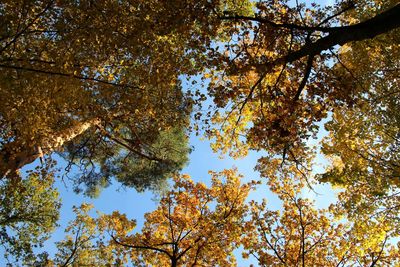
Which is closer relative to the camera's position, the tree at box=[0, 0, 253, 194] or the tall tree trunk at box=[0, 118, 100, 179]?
the tree at box=[0, 0, 253, 194]

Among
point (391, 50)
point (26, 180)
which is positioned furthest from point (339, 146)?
point (26, 180)

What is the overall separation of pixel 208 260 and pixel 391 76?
8798mm

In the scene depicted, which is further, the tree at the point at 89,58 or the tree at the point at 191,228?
the tree at the point at 191,228

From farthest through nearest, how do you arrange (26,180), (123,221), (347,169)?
(26,180)
(123,221)
(347,169)

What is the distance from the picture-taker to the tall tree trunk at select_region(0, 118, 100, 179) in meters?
9.42

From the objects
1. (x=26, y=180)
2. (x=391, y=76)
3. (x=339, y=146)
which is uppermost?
(x=26, y=180)

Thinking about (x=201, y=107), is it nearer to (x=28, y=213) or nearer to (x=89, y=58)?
(x=89, y=58)

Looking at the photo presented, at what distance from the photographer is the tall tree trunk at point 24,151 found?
9422mm

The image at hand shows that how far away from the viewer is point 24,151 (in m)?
10.1

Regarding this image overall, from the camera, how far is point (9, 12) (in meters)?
7.16

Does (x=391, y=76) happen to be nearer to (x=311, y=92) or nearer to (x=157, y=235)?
(x=311, y=92)

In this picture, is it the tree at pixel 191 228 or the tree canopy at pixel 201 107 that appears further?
the tree at pixel 191 228

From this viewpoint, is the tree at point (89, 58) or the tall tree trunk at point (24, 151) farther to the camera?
the tall tree trunk at point (24, 151)

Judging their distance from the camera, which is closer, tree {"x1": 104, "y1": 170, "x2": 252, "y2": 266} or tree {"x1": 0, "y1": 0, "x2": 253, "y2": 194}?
tree {"x1": 0, "y1": 0, "x2": 253, "y2": 194}
